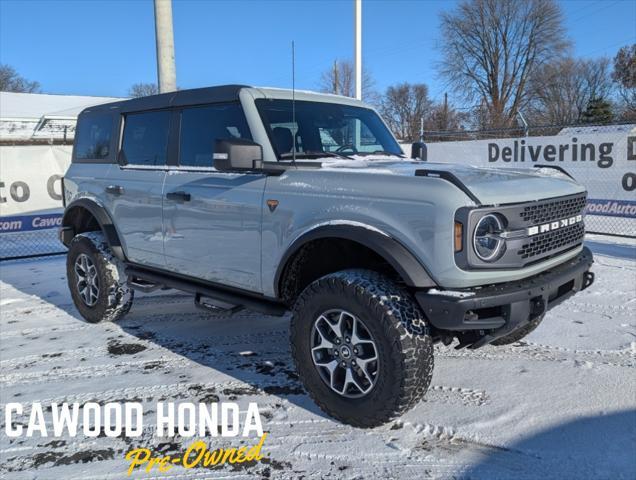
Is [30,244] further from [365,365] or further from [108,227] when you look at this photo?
[365,365]

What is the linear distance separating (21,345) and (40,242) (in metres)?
5.48

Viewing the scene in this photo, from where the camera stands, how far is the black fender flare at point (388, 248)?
9.02ft

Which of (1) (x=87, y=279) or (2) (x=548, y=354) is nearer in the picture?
(2) (x=548, y=354)

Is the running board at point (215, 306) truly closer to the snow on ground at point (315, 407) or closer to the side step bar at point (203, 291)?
the side step bar at point (203, 291)

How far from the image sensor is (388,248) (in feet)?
9.18

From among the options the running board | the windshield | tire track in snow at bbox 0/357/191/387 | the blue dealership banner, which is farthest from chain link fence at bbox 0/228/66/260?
the windshield

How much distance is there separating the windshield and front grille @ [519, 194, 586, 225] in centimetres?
141

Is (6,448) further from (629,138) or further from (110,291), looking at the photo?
(629,138)

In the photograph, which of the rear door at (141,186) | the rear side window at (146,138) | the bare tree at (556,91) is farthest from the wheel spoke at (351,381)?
the bare tree at (556,91)

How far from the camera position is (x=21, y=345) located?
4656 millimetres

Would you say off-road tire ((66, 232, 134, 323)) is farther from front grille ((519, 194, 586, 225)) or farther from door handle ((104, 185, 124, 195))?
front grille ((519, 194, 586, 225))

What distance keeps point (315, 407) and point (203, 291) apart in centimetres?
125

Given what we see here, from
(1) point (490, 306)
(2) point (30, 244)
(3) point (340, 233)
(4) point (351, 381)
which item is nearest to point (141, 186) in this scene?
(3) point (340, 233)

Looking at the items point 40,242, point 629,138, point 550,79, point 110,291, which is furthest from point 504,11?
point 110,291
